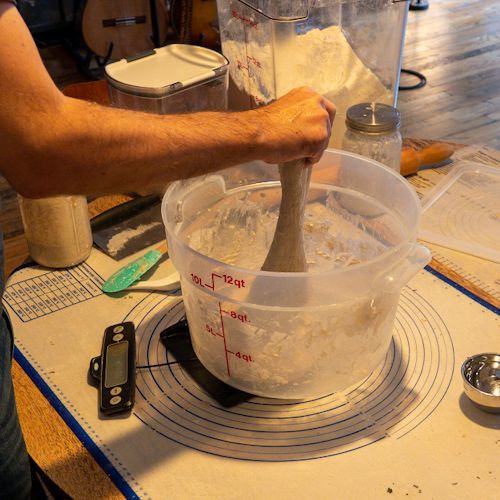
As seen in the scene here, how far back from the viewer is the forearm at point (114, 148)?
0.55 meters

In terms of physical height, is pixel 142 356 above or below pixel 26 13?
above

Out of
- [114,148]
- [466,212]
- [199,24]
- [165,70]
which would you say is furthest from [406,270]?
[199,24]

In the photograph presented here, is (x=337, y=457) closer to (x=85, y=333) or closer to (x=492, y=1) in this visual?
(x=85, y=333)

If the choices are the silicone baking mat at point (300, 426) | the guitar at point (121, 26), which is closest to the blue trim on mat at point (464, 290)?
the silicone baking mat at point (300, 426)

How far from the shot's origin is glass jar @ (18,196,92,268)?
3.24ft

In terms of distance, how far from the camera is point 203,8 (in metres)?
2.60

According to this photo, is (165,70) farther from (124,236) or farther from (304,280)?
(304,280)

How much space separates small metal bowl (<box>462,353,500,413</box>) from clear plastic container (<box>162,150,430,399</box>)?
97 mm

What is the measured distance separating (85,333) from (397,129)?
1.81 ft

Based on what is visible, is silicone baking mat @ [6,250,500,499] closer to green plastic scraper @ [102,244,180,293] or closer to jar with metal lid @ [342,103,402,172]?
green plastic scraper @ [102,244,180,293]

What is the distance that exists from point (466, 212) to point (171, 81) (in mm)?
560

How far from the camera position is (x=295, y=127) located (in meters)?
0.70

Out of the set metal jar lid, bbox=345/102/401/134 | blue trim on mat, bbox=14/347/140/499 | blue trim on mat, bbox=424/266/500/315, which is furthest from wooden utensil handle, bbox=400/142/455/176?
blue trim on mat, bbox=14/347/140/499

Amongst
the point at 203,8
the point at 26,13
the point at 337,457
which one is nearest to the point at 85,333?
the point at 337,457
